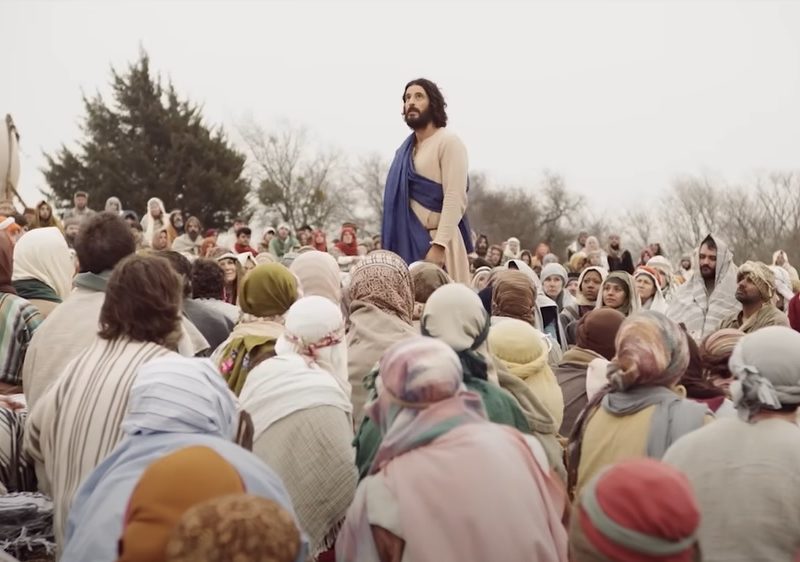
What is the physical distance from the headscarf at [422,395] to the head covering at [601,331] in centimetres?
242

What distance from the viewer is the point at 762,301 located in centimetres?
902

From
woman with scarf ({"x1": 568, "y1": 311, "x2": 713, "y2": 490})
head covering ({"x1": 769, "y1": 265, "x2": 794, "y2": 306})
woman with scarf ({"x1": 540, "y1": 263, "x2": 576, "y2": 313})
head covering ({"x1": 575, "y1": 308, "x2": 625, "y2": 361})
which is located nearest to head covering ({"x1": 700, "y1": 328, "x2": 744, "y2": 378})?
head covering ({"x1": 575, "y1": 308, "x2": 625, "y2": 361})

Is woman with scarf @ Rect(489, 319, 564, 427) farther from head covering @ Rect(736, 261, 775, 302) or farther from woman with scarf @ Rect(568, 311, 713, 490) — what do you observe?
head covering @ Rect(736, 261, 775, 302)

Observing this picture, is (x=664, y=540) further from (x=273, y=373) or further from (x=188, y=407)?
(x=273, y=373)

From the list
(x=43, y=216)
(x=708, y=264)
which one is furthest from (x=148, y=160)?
(x=708, y=264)

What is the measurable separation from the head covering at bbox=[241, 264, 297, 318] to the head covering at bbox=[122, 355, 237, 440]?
6.02 ft

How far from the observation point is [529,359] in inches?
235

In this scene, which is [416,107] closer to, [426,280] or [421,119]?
[421,119]

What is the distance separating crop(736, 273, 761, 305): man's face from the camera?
8992mm

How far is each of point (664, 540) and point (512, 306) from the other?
4188 mm

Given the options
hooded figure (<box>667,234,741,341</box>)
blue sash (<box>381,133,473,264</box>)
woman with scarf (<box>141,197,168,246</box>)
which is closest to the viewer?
blue sash (<box>381,133,473,264</box>)

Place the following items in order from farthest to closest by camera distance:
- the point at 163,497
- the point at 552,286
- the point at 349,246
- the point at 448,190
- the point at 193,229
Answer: the point at 193,229 < the point at 349,246 < the point at 552,286 < the point at 448,190 < the point at 163,497

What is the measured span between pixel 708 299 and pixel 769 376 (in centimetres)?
635

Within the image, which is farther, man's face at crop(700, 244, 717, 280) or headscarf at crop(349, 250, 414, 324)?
man's face at crop(700, 244, 717, 280)
